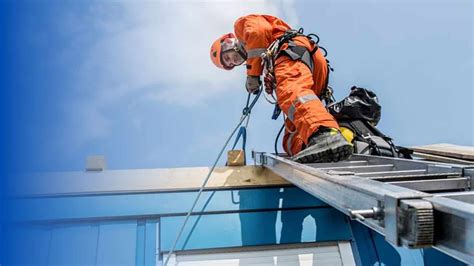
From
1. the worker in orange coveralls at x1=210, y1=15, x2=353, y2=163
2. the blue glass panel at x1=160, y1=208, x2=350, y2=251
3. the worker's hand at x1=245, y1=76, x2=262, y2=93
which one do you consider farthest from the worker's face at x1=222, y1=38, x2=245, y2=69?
the blue glass panel at x1=160, y1=208, x2=350, y2=251

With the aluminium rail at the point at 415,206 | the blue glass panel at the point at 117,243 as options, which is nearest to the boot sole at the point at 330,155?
the aluminium rail at the point at 415,206

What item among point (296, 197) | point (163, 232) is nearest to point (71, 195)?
point (163, 232)

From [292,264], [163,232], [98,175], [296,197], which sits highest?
[98,175]

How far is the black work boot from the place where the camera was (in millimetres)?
2354

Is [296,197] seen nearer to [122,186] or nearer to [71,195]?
[122,186]

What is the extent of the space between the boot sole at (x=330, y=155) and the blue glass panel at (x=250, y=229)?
31.9 inches

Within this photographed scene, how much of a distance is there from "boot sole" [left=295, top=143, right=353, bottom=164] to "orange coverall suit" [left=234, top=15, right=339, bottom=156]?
129 mm

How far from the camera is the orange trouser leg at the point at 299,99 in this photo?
250 centimetres

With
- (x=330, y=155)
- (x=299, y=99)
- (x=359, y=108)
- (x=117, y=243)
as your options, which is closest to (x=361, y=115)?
(x=359, y=108)

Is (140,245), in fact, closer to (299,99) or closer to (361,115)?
(299,99)

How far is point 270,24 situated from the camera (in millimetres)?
3412

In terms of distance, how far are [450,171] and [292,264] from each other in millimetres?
1349

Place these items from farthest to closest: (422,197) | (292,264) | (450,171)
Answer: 1. (292,264)
2. (450,171)
3. (422,197)

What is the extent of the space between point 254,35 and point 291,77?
637 millimetres
